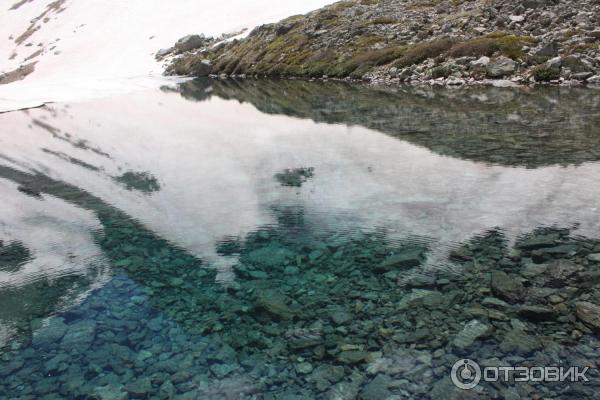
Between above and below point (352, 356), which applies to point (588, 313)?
below

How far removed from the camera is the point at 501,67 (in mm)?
34688

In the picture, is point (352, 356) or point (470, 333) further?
point (470, 333)

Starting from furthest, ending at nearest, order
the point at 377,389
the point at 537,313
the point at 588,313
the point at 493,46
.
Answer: the point at 493,46, the point at 537,313, the point at 588,313, the point at 377,389

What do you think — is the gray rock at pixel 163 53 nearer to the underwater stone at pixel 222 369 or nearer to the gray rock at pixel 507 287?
the gray rock at pixel 507 287

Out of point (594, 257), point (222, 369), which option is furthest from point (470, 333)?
point (222, 369)

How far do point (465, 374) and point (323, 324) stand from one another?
2.32m

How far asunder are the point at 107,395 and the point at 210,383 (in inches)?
56.4

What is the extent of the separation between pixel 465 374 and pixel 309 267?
399 cm

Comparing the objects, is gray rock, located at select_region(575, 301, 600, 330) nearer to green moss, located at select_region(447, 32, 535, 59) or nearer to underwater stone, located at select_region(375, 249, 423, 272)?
underwater stone, located at select_region(375, 249, 423, 272)

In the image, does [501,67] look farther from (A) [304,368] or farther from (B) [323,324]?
(A) [304,368]

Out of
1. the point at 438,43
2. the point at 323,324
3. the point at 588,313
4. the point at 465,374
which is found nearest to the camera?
the point at 465,374

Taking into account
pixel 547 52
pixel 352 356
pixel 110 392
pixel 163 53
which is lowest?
pixel 352 356

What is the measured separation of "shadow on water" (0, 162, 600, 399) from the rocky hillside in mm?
28065

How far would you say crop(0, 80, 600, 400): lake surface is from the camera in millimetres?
6547
